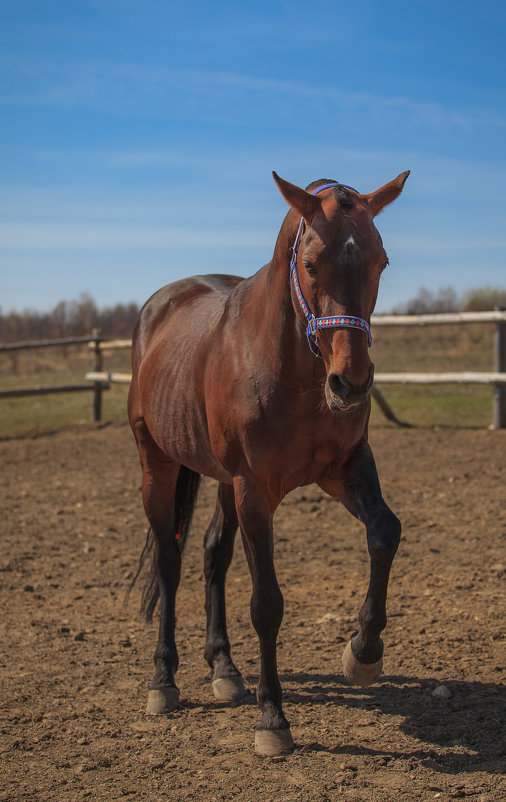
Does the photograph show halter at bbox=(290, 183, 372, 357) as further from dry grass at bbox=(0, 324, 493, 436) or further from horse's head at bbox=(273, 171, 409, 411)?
→ dry grass at bbox=(0, 324, 493, 436)

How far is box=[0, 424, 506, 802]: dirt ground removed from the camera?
2.79 metres

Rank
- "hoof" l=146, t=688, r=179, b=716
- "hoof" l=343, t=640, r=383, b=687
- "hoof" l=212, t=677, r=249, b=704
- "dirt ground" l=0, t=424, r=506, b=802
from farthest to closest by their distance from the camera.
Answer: "hoof" l=212, t=677, r=249, b=704, "hoof" l=146, t=688, r=179, b=716, "hoof" l=343, t=640, r=383, b=687, "dirt ground" l=0, t=424, r=506, b=802

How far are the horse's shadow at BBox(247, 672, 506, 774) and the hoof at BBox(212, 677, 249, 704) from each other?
20 cm

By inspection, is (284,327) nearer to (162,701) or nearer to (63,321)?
(162,701)

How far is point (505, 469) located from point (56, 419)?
29.6ft

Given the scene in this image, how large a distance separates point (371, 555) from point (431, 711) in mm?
820

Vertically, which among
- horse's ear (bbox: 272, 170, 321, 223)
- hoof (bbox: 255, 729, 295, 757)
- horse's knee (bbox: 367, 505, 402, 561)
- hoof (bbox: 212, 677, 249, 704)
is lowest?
hoof (bbox: 212, 677, 249, 704)

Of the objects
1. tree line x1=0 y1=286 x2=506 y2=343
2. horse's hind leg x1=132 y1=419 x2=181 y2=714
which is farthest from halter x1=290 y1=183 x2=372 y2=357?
tree line x1=0 y1=286 x2=506 y2=343

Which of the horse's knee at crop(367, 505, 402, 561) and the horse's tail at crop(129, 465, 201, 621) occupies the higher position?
the horse's knee at crop(367, 505, 402, 561)

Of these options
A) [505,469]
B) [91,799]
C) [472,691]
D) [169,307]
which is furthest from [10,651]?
[505,469]

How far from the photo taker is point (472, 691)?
3.43 metres

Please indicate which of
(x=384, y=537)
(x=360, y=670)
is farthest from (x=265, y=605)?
(x=384, y=537)

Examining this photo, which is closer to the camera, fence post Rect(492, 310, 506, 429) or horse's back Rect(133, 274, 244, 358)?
horse's back Rect(133, 274, 244, 358)

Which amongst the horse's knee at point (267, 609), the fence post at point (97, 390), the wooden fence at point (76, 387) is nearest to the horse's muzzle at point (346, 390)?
the horse's knee at point (267, 609)
